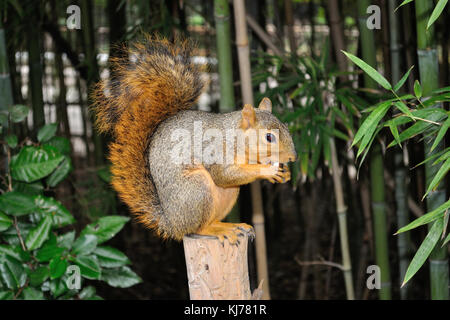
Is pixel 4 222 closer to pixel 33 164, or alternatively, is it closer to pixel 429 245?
pixel 33 164

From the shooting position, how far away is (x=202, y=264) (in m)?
1.46

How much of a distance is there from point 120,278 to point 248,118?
1048 millimetres

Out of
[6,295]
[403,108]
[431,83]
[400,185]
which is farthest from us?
[400,185]

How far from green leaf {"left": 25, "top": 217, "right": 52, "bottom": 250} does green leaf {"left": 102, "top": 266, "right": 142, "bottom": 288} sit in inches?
10.7

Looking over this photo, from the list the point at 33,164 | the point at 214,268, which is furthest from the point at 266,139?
the point at 33,164

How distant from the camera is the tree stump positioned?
4.75ft

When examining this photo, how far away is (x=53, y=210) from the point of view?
1981 mm

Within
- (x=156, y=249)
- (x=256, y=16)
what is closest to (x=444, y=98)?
(x=256, y=16)

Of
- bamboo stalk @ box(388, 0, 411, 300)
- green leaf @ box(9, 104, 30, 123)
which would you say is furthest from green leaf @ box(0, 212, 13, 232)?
bamboo stalk @ box(388, 0, 411, 300)

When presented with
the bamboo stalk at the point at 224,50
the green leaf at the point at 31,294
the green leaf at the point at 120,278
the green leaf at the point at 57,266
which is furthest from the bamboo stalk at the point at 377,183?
the green leaf at the point at 31,294

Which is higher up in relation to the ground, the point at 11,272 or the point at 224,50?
the point at 224,50

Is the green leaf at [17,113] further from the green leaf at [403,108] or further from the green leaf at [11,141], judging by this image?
the green leaf at [403,108]

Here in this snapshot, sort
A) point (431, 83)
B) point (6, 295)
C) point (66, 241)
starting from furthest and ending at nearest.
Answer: point (66, 241)
point (6, 295)
point (431, 83)
